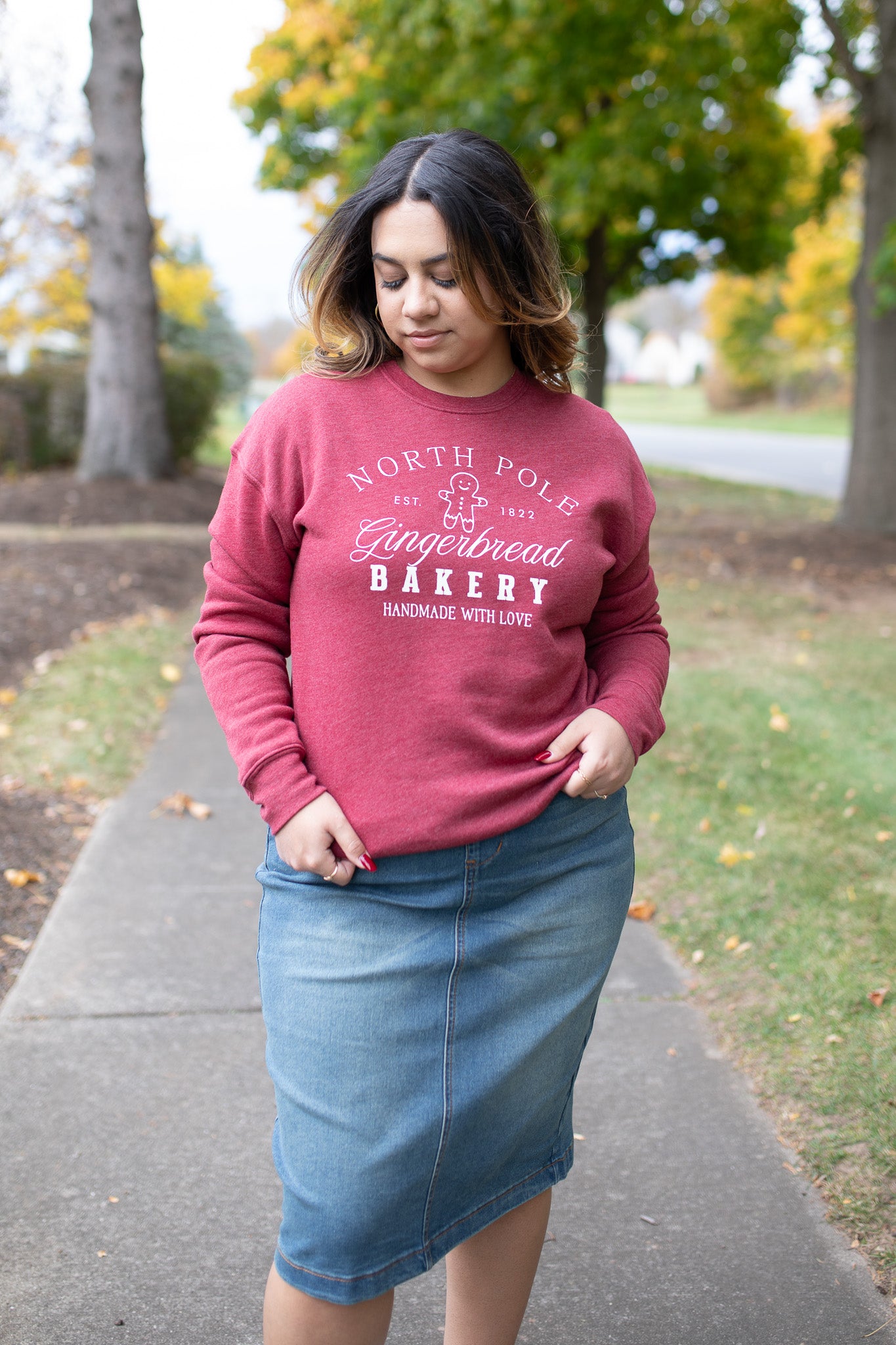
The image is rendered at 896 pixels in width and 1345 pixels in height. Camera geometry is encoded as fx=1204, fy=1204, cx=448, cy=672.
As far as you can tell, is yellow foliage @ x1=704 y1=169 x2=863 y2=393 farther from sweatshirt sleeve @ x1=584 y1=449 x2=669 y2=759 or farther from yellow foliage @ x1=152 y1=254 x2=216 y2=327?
sweatshirt sleeve @ x1=584 y1=449 x2=669 y2=759

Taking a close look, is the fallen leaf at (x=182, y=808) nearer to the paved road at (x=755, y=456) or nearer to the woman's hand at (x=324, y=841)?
the woman's hand at (x=324, y=841)

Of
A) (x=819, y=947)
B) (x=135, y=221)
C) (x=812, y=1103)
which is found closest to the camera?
(x=812, y=1103)

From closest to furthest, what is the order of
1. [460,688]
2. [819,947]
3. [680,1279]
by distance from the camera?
[460,688]
[680,1279]
[819,947]

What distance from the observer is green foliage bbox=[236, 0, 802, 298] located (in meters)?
10.9

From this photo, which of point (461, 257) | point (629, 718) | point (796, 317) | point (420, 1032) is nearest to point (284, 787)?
point (420, 1032)

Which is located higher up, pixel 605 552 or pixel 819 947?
pixel 605 552

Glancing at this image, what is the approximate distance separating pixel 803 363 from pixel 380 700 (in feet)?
163

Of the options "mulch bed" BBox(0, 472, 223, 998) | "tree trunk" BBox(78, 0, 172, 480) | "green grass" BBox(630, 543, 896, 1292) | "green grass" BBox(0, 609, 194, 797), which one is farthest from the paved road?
"green grass" BBox(0, 609, 194, 797)

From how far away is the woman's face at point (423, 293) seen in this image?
160 centimetres

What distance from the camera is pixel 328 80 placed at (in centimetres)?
1675

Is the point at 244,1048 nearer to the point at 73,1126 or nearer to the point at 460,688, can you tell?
the point at 73,1126

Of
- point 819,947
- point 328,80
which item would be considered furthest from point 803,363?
point 819,947

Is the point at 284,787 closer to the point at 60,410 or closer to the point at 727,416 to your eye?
the point at 60,410

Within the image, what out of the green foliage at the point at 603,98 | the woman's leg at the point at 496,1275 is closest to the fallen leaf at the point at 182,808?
the woman's leg at the point at 496,1275
